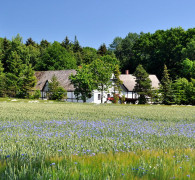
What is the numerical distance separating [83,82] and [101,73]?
13.9 ft

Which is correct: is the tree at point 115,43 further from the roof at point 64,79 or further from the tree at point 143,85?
the tree at point 143,85

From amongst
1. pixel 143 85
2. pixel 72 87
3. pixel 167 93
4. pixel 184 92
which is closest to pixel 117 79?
pixel 143 85

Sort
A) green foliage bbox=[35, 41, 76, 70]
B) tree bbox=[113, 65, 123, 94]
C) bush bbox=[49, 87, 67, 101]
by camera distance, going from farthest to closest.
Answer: green foliage bbox=[35, 41, 76, 70], tree bbox=[113, 65, 123, 94], bush bbox=[49, 87, 67, 101]

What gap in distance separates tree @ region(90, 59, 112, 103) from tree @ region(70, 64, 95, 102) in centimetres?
101

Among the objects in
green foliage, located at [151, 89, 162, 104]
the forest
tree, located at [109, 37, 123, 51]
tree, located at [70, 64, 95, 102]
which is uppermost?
tree, located at [109, 37, 123, 51]

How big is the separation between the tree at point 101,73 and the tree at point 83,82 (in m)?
1.01

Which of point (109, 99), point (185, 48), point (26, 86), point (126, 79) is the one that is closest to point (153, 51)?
point (185, 48)

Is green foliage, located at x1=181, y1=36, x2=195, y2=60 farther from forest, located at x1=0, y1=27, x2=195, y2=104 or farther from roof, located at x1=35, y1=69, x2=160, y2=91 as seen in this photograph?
roof, located at x1=35, y1=69, x2=160, y2=91

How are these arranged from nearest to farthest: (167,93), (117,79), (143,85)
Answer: (167,93)
(143,85)
(117,79)

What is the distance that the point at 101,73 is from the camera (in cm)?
4906

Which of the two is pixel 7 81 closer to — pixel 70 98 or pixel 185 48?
pixel 70 98

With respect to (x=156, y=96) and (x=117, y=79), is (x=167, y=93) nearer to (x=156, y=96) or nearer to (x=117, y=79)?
(x=156, y=96)

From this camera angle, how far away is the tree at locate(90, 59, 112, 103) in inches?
1935

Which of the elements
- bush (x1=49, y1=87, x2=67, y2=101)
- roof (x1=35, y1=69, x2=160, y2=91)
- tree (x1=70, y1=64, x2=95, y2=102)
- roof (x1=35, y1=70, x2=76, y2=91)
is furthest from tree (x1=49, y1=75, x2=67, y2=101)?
roof (x1=35, y1=70, x2=76, y2=91)
